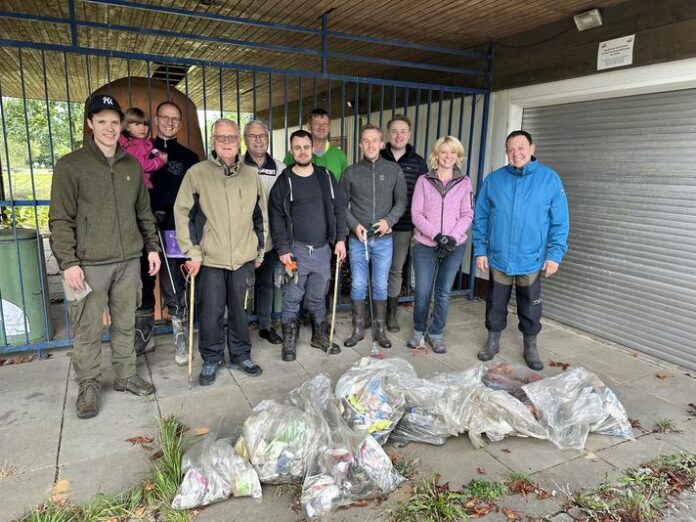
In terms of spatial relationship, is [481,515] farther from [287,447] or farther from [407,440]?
[287,447]

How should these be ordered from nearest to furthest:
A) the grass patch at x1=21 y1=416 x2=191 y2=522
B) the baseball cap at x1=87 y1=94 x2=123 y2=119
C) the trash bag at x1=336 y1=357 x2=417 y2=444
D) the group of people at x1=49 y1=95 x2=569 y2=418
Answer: the grass patch at x1=21 y1=416 x2=191 y2=522
the trash bag at x1=336 y1=357 x2=417 y2=444
the baseball cap at x1=87 y1=94 x2=123 y2=119
the group of people at x1=49 y1=95 x2=569 y2=418

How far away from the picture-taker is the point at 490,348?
408cm

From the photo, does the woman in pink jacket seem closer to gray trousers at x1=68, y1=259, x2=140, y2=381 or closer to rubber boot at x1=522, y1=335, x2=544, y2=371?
rubber boot at x1=522, y1=335, x2=544, y2=371

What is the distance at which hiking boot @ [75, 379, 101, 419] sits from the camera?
2.96 meters

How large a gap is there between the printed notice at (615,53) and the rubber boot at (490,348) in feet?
8.26

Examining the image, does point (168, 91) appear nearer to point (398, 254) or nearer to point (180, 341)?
point (180, 341)

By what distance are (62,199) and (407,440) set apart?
2432 mm

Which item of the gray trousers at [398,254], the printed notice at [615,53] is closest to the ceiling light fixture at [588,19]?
the printed notice at [615,53]

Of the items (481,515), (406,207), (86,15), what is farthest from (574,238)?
(86,15)

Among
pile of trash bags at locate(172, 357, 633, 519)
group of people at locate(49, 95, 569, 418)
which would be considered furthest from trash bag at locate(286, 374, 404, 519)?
group of people at locate(49, 95, 569, 418)

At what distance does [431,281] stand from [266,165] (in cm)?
170

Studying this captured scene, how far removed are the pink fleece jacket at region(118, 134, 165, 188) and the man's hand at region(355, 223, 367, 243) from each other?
160 centimetres

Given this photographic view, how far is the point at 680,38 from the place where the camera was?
145 inches

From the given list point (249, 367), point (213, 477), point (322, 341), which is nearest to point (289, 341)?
point (322, 341)
